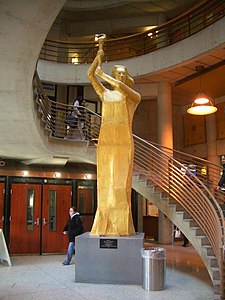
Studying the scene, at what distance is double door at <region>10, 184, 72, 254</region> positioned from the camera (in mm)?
10250

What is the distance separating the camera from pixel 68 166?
37.4ft

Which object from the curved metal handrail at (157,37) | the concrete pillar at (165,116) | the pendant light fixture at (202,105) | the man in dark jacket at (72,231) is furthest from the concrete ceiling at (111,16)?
the man in dark jacket at (72,231)

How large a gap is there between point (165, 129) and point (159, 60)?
252 cm

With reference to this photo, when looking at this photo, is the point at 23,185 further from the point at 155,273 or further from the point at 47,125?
the point at 155,273

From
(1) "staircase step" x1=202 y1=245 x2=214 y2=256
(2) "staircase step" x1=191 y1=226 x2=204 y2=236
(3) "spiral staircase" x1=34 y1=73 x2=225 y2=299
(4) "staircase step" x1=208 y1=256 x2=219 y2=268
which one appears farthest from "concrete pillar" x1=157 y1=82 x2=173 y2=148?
(4) "staircase step" x1=208 y1=256 x2=219 y2=268

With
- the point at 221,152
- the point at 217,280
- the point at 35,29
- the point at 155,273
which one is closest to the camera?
the point at 35,29

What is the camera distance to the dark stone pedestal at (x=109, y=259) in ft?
20.8

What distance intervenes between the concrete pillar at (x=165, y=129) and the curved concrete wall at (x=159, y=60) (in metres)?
1.26

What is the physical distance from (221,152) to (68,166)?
6436 millimetres

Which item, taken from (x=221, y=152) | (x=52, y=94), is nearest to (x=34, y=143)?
(x=52, y=94)

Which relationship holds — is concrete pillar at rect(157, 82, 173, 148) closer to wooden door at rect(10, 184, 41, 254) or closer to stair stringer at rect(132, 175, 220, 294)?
stair stringer at rect(132, 175, 220, 294)

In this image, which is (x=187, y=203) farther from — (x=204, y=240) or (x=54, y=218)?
(x=54, y=218)

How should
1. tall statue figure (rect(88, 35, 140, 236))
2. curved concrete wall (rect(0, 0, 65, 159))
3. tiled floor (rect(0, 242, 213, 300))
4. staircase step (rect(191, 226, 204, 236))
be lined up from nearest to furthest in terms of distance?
curved concrete wall (rect(0, 0, 65, 159))
tiled floor (rect(0, 242, 213, 300))
staircase step (rect(191, 226, 204, 236))
tall statue figure (rect(88, 35, 140, 236))

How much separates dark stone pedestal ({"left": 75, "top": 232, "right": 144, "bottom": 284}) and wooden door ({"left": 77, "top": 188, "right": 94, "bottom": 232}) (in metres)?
4.82
